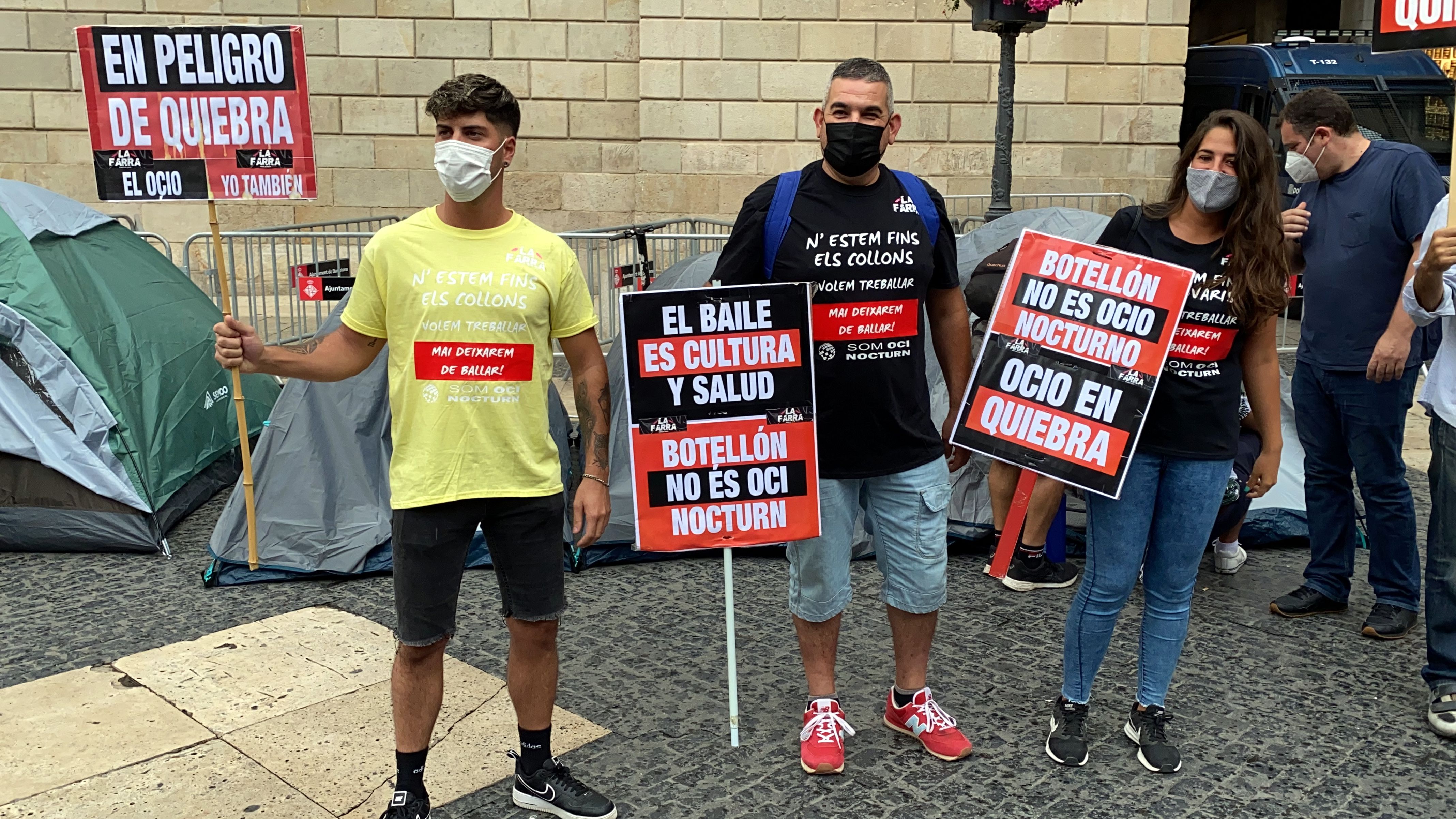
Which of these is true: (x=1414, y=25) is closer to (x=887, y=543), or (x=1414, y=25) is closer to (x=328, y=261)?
(x=887, y=543)

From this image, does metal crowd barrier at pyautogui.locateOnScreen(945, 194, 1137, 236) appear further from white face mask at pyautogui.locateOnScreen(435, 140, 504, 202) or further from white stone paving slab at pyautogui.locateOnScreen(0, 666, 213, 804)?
white face mask at pyautogui.locateOnScreen(435, 140, 504, 202)

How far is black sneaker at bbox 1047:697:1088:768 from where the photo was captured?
367 centimetres

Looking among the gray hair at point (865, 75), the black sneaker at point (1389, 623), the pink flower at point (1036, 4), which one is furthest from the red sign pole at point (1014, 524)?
the pink flower at point (1036, 4)

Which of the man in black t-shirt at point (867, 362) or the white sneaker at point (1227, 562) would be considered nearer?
the man in black t-shirt at point (867, 362)

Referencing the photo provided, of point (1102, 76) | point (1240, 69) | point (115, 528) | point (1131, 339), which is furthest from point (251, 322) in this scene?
point (1240, 69)

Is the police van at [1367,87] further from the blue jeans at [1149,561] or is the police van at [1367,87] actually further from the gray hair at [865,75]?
the gray hair at [865,75]

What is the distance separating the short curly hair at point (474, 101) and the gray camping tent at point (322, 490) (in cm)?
237

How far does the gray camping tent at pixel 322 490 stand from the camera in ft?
17.6

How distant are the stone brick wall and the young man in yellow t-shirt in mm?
10118

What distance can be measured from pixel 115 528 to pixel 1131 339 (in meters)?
4.62

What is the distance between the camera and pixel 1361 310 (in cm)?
454

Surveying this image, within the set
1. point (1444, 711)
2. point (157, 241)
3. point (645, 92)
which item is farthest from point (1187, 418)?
point (645, 92)

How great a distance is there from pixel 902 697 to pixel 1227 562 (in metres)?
2.32

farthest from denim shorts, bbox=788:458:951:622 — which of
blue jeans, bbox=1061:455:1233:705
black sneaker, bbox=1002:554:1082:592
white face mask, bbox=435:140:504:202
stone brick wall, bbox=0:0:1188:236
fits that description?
stone brick wall, bbox=0:0:1188:236
